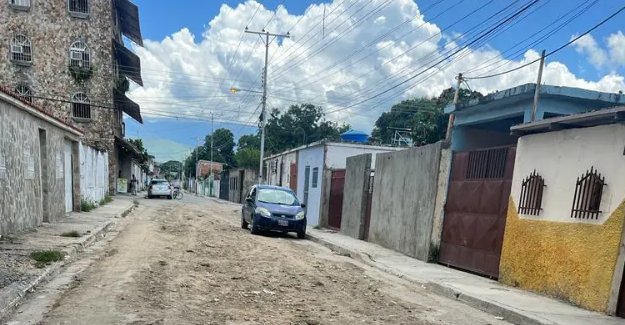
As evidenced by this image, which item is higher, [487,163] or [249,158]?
[487,163]

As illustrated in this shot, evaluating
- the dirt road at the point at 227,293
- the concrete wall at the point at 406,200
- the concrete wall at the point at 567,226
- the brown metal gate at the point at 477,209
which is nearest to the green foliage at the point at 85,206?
the dirt road at the point at 227,293

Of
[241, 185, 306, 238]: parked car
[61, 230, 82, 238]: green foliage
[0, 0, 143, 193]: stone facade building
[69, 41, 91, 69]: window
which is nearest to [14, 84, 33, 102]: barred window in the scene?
[0, 0, 143, 193]: stone facade building

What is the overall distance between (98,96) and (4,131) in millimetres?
23360

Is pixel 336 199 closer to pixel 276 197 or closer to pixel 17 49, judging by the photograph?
pixel 276 197

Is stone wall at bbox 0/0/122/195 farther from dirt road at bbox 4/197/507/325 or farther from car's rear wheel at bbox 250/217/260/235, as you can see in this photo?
dirt road at bbox 4/197/507/325

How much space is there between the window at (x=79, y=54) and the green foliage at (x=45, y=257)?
85.6 ft

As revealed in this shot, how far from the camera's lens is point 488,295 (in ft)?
21.5

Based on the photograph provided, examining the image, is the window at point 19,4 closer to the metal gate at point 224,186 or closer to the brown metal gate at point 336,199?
the brown metal gate at point 336,199

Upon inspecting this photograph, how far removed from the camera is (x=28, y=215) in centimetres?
962

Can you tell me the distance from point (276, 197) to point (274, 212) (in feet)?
3.78

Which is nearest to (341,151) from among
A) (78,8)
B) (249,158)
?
(78,8)

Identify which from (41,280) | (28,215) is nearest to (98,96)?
(28,215)

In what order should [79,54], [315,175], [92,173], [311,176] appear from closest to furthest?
[92,173] < [315,175] < [311,176] < [79,54]

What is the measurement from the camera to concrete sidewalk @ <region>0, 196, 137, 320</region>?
4957 mm
